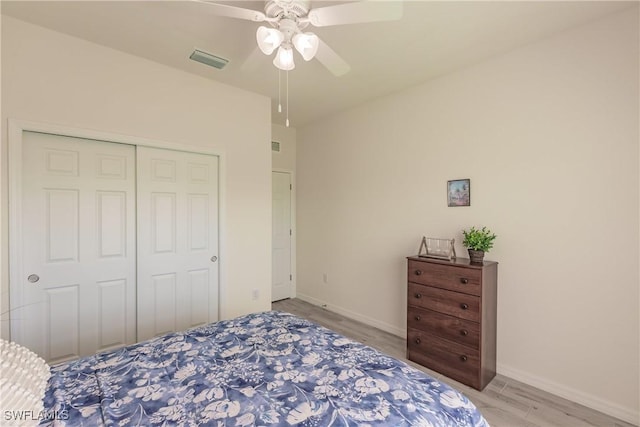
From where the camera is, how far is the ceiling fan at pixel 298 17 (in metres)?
1.44

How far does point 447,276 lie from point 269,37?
7.18 feet

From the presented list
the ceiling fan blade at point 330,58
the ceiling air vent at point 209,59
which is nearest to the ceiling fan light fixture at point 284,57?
the ceiling fan blade at point 330,58

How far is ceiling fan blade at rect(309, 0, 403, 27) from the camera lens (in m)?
1.40

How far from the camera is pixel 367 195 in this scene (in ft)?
11.9

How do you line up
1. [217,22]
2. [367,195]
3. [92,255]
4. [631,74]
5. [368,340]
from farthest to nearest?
1. [367,195]
2. [368,340]
3. [92,255]
4. [217,22]
5. [631,74]

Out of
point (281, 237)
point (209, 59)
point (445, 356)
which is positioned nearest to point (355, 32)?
point (209, 59)

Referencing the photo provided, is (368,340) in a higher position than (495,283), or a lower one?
lower

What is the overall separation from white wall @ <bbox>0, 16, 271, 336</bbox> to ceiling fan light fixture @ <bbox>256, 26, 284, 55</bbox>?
1.51 meters

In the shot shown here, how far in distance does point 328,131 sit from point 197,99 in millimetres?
1806

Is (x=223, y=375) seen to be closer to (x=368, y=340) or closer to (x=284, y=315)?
(x=284, y=315)

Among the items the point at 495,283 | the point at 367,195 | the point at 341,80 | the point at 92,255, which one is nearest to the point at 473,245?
the point at 495,283

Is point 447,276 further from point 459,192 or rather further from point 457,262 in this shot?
point 459,192

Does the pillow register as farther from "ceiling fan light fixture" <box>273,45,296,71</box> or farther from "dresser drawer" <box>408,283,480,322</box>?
"dresser drawer" <box>408,283,480,322</box>

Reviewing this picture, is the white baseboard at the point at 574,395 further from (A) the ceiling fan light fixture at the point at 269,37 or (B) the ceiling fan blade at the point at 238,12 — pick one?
(B) the ceiling fan blade at the point at 238,12
